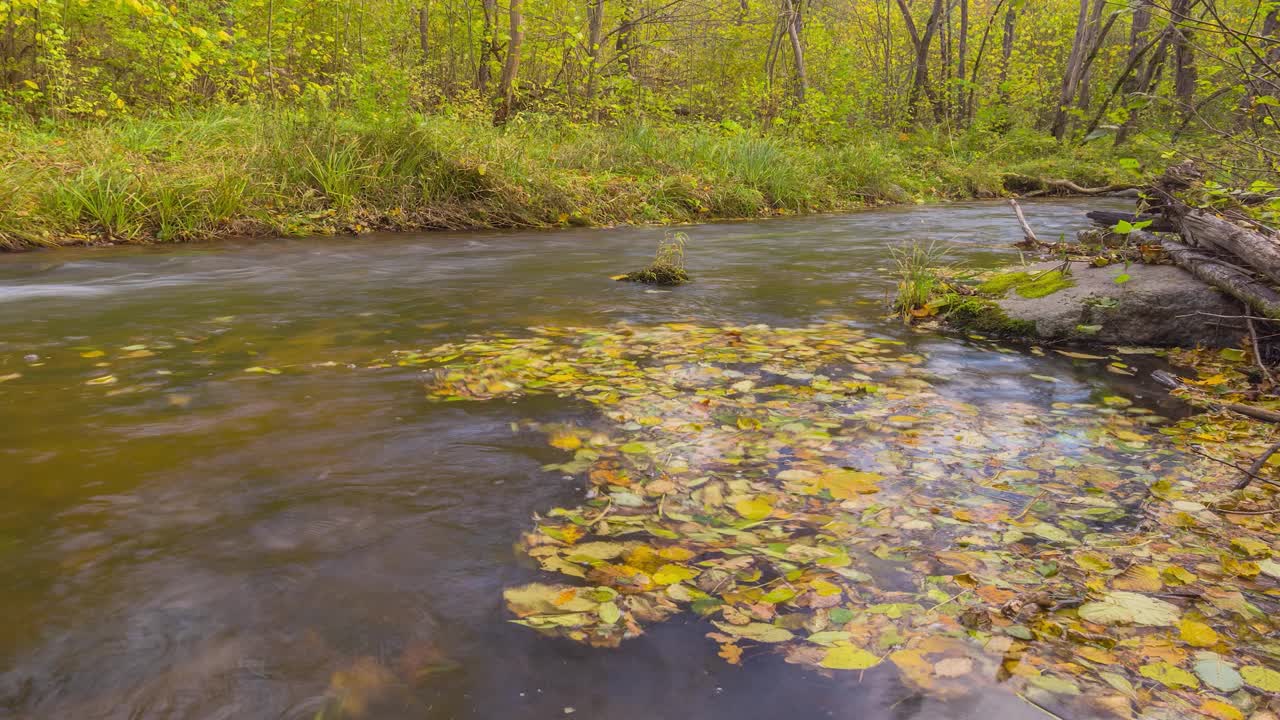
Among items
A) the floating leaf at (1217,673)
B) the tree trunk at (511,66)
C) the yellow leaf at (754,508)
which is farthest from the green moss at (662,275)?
the tree trunk at (511,66)

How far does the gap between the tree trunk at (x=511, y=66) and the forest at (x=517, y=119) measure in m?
0.05

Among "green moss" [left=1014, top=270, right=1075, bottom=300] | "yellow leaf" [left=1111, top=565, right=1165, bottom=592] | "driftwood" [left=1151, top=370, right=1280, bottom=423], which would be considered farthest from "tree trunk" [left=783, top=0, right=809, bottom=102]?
"yellow leaf" [left=1111, top=565, right=1165, bottom=592]

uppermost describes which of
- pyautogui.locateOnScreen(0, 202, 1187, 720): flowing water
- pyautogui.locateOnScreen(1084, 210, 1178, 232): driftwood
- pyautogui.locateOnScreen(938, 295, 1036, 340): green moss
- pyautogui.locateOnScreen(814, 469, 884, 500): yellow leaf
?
pyautogui.locateOnScreen(1084, 210, 1178, 232): driftwood

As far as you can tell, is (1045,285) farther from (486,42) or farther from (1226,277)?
(486,42)

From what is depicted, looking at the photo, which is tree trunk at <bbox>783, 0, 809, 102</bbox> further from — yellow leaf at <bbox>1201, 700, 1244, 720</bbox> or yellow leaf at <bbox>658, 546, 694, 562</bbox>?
yellow leaf at <bbox>1201, 700, 1244, 720</bbox>

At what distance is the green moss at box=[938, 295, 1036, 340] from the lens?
229 inches

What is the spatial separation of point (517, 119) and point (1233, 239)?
1211 cm

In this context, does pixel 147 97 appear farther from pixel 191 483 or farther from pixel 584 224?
pixel 191 483

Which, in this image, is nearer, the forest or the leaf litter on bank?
the leaf litter on bank

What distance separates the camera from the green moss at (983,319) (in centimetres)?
Result: 580

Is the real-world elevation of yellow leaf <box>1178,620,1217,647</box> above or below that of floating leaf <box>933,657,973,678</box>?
above

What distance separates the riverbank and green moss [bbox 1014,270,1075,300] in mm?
5190

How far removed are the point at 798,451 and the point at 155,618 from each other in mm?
2492

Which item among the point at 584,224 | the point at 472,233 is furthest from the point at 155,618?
the point at 584,224
